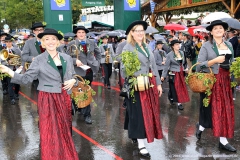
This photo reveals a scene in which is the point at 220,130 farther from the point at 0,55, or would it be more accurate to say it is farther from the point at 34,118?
the point at 0,55

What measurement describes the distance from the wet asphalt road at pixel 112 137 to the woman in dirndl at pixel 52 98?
35.4 inches

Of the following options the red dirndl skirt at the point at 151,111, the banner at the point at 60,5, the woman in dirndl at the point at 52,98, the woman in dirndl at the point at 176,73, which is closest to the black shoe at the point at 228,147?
the red dirndl skirt at the point at 151,111

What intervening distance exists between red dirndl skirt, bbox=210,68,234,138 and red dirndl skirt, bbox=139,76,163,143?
91 cm

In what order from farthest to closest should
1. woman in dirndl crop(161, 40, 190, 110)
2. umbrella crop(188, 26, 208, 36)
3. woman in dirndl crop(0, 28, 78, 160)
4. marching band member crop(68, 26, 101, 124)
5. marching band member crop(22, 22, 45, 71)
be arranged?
umbrella crop(188, 26, 208, 36), woman in dirndl crop(161, 40, 190, 110), marching band member crop(68, 26, 101, 124), marching band member crop(22, 22, 45, 71), woman in dirndl crop(0, 28, 78, 160)

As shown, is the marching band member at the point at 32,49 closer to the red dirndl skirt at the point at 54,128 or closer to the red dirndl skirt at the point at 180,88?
the red dirndl skirt at the point at 54,128

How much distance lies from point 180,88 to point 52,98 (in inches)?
187

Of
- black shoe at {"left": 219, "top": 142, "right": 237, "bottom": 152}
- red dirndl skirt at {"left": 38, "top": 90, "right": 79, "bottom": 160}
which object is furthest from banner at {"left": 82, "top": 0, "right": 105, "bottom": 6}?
red dirndl skirt at {"left": 38, "top": 90, "right": 79, "bottom": 160}

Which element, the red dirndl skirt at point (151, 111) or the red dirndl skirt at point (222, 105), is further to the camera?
the red dirndl skirt at point (222, 105)

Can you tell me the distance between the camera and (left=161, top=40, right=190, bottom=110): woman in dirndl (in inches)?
329

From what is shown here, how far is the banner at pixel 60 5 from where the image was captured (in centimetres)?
1822

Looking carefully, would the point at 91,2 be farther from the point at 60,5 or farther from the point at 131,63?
the point at 131,63

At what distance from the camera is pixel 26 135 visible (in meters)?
6.36

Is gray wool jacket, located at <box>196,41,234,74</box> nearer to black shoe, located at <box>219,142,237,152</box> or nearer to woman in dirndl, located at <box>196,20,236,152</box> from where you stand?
woman in dirndl, located at <box>196,20,236,152</box>

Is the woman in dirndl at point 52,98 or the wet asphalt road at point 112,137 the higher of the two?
the woman in dirndl at point 52,98
